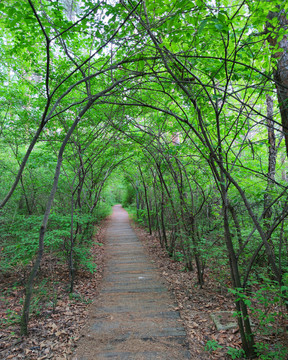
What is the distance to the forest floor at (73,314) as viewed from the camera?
2.73m

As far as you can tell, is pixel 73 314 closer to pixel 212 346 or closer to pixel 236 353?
pixel 212 346

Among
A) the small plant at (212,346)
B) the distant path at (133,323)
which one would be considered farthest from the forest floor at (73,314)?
the distant path at (133,323)

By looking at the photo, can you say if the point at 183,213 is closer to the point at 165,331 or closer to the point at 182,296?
the point at 182,296

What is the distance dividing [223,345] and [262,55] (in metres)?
3.67

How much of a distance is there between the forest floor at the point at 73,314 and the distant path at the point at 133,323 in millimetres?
171

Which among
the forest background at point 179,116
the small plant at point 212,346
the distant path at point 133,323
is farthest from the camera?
the distant path at point 133,323

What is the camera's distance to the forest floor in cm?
273

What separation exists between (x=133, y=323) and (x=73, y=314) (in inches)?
44.8

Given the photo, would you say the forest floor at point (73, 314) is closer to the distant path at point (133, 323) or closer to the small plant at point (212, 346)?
the small plant at point (212, 346)

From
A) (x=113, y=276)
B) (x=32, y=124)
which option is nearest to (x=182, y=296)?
(x=113, y=276)

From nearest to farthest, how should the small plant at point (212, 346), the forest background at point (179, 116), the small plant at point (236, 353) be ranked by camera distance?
the forest background at point (179, 116) → the small plant at point (236, 353) → the small plant at point (212, 346)

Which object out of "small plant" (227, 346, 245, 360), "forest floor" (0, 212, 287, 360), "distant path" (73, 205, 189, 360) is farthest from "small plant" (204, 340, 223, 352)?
"distant path" (73, 205, 189, 360)

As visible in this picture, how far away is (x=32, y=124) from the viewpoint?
5.70m

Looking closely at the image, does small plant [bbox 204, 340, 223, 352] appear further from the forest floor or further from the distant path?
the distant path
